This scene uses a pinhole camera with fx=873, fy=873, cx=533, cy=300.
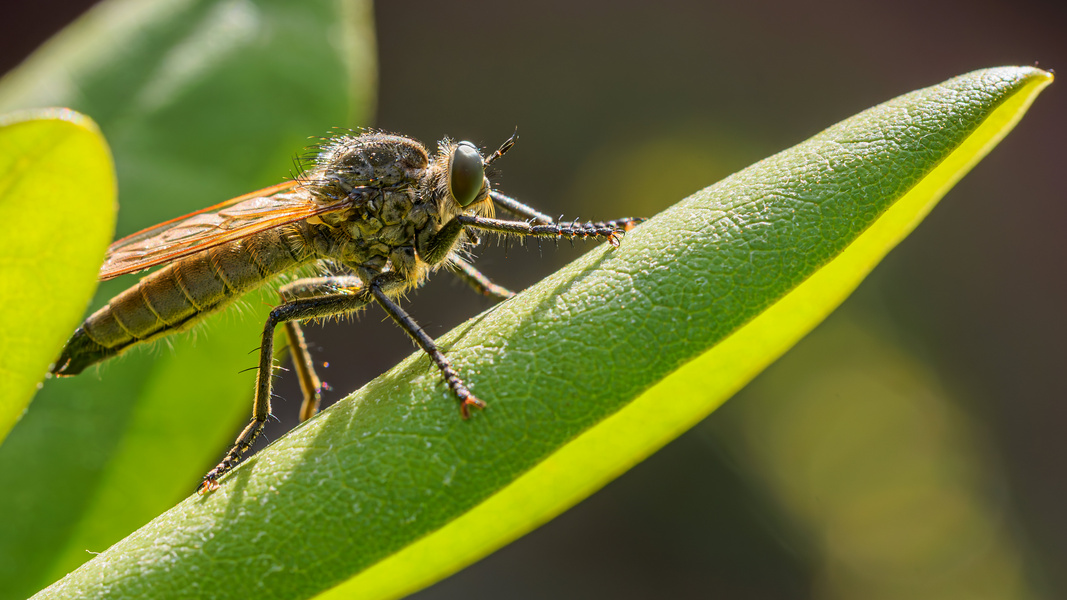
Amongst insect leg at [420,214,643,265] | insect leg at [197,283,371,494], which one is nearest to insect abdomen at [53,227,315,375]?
insect leg at [197,283,371,494]

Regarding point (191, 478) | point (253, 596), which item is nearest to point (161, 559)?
point (253, 596)

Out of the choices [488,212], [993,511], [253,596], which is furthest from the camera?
[993,511]

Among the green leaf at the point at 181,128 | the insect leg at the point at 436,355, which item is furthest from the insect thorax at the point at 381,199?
the green leaf at the point at 181,128

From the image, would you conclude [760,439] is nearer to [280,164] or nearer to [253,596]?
[280,164]

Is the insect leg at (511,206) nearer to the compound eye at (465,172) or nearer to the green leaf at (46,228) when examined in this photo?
the compound eye at (465,172)

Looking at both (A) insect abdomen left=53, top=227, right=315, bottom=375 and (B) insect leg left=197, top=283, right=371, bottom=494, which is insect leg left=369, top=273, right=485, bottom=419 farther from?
(A) insect abdomen left=53, top=227, right=315, bottom=375

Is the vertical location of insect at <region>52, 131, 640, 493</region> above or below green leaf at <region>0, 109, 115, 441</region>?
below
